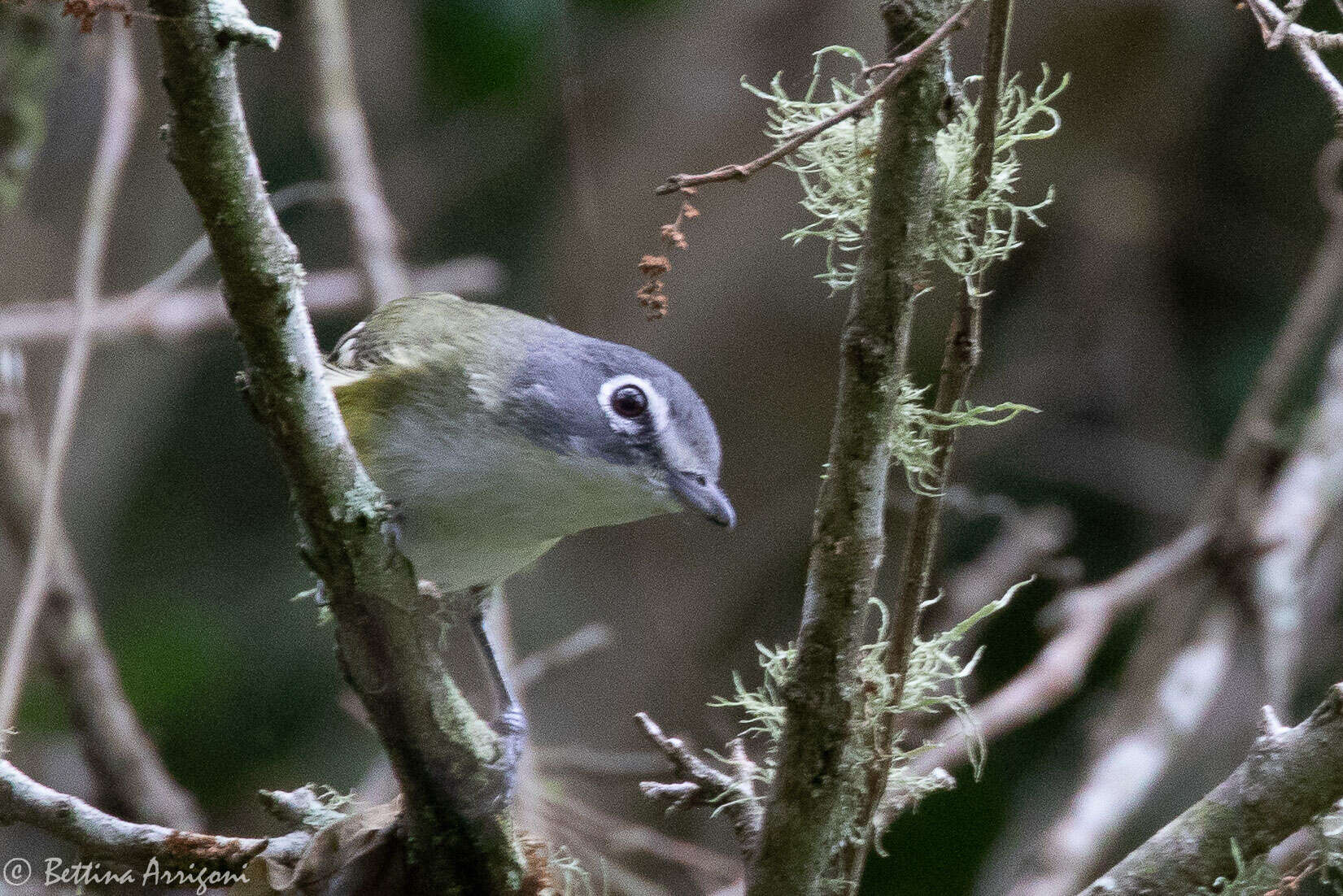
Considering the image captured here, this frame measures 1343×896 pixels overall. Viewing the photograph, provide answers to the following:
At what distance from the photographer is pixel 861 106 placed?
138cm

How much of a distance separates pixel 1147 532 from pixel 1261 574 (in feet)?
6.65

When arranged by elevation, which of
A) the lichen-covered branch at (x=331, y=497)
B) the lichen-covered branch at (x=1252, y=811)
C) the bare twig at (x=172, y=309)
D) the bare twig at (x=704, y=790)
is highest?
the bare twig at (x=172, y=309)

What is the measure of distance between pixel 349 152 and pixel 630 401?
3014mm

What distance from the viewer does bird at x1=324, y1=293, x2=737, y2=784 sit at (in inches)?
101

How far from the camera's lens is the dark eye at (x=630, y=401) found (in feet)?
8.62

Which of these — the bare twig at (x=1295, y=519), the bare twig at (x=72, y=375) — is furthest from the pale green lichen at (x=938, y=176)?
the bare twig at (x=1295, y=519)

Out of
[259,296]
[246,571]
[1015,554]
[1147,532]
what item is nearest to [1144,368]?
[1147,532]

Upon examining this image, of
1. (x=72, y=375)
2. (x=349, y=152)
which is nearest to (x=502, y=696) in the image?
(x=72, y=375)

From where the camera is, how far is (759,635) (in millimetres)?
7004

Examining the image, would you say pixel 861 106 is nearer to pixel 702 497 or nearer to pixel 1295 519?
pixel 702 497

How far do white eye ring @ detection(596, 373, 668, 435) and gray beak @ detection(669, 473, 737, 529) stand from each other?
0.12 meters

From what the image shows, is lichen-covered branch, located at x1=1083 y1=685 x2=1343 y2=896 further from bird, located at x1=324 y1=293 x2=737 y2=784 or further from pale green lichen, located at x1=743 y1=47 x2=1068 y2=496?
bird, located at x1=324 y1=293 x2=737 y2=784

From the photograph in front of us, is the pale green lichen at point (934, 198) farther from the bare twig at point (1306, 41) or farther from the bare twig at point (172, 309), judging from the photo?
the bare twig at point (172, 309)

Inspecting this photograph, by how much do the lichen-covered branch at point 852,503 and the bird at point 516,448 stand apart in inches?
34.0
